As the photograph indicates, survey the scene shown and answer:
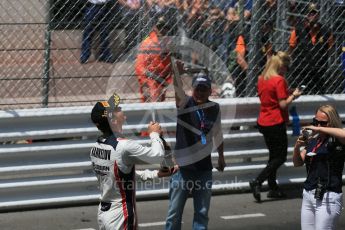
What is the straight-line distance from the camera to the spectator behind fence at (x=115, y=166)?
6.64m

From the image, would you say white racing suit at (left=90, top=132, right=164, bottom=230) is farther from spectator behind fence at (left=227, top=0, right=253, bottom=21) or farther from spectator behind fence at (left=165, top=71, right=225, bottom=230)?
spectator behind fence at (left=227, top=0, right=253, bottom=21)

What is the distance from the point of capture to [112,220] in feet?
21.7

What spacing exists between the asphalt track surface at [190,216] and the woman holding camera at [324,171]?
2047mm

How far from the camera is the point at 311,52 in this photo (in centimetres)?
1150

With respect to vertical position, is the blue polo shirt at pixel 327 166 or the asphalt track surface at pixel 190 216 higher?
the blue polo shirt at pixel 327 166

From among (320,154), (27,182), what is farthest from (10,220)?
(320,154)

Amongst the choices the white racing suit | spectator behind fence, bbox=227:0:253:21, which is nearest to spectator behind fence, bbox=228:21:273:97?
spectator behind fence, bbox=227:0:253:21

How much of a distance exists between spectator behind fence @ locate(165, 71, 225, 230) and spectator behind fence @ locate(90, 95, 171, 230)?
1548 mm

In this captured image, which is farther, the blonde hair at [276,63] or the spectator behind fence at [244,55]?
the spectator behind fence at [244,55]

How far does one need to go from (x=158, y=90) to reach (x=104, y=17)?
49.1 inches

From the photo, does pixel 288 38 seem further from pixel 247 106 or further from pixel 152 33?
pixel 152 33

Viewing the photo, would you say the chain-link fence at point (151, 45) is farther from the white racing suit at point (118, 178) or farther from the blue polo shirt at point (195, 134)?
the white racing suit at point (118, 178)

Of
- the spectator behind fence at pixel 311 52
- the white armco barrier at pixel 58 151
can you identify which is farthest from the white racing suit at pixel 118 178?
the spectator behind fence at pixel 311 52

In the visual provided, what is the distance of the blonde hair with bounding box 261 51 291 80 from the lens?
1033cm
